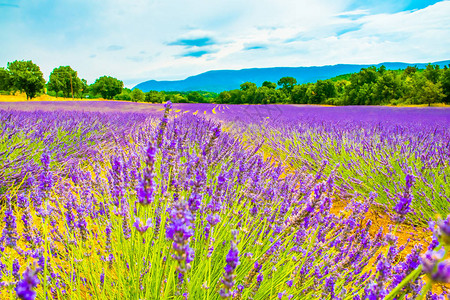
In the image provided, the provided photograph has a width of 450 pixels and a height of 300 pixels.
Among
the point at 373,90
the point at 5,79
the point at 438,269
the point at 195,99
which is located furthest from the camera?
the point at 195,99

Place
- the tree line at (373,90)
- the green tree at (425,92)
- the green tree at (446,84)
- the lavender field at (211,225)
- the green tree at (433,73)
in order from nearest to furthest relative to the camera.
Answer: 1. the lavender field at (211,225)
2. the green tree at (425,92)
3. the green tree at (446,84)
4. the tree line at (373,90)
5. the green tree at (433,73)

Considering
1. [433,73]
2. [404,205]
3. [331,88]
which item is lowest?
[404,205]

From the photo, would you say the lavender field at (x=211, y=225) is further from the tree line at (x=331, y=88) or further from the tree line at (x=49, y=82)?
the tree line at (x=49, y=82)

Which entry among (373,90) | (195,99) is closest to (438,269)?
(373,90)

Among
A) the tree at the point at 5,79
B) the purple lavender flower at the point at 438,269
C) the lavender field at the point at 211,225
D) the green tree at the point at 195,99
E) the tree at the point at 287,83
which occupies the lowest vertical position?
the lavender field at the point at 211,225

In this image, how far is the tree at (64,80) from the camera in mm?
39312

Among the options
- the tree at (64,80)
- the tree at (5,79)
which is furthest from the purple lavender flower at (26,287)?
the tree at (64,80)

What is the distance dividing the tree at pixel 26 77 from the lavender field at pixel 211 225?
36158 mm

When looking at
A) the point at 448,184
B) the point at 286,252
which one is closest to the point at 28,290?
the point at 286,252

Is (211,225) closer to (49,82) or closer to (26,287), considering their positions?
(26,287)

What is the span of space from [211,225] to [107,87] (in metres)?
55.6

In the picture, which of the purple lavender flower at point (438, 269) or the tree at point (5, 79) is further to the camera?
the tree at point (5, 79)

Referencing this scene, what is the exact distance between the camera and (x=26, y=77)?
31.2 m

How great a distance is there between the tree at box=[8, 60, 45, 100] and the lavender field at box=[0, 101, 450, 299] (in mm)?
36158
